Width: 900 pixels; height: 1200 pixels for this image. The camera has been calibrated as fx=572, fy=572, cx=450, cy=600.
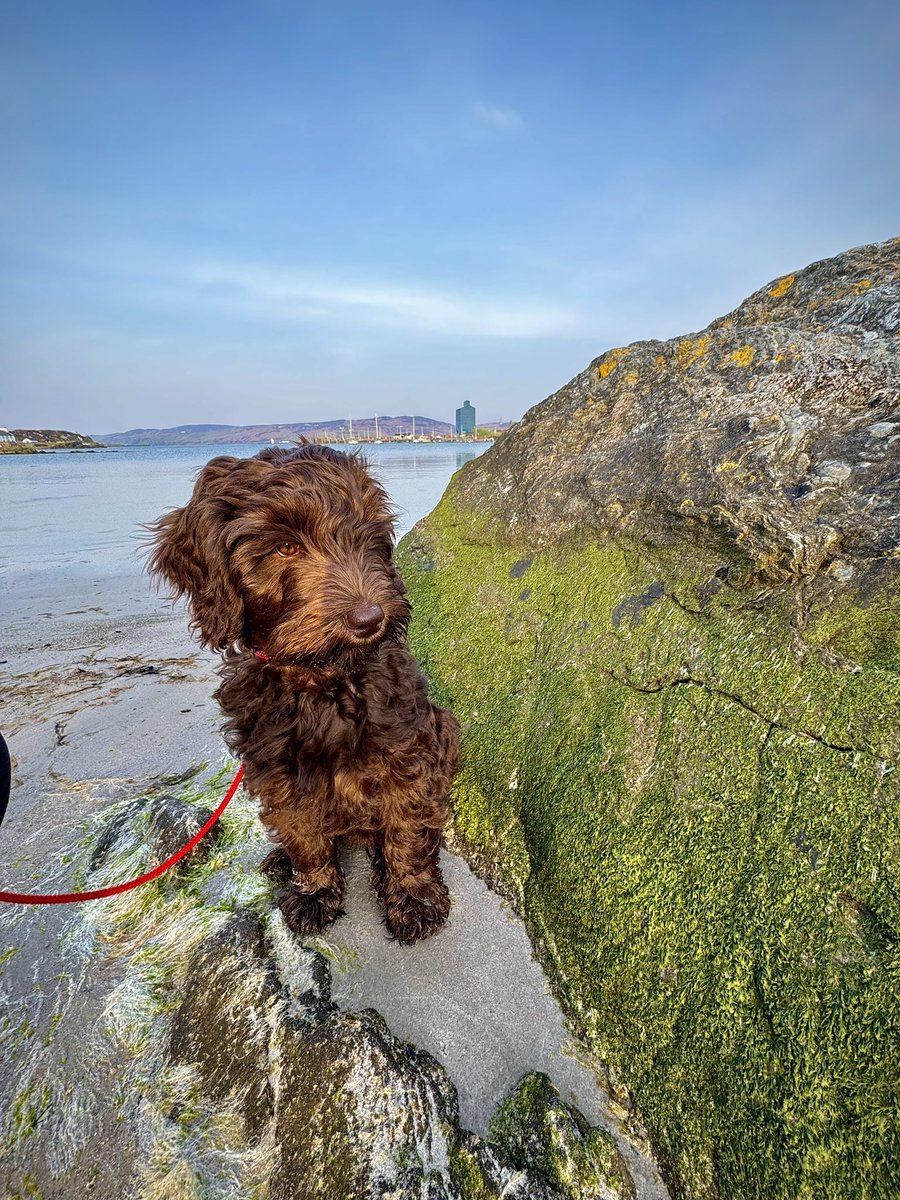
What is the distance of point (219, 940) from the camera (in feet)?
Result: 8.74

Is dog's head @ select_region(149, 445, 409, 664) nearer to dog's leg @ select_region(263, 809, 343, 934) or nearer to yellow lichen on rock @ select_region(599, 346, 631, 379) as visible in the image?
dog's leg @ select_region(263, 809, 343, 934)

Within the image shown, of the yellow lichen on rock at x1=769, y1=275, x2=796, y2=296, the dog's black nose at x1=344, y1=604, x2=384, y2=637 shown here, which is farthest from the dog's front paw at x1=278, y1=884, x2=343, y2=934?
the yellow lichen on rock at x1=769, y1=275, x2=796, y2=296

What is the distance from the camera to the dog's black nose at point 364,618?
238 cm

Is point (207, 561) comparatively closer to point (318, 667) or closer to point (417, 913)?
point (318, 667)

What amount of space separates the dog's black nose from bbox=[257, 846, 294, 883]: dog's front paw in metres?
1.60

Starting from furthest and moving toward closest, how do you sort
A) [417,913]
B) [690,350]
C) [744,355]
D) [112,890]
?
1. [690,350]
2. [744,355]
3. [417,913]
4. [112,890]

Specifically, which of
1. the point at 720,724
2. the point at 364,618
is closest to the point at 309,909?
the point at 364,618

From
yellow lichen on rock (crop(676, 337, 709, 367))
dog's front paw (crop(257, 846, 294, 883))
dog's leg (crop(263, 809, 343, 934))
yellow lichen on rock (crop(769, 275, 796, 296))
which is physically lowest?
dog's front paw (crop(257, 846, 294, 883))

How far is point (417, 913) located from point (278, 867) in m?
0.91

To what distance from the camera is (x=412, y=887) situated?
2855 millimetres

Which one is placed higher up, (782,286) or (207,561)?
(782,286)

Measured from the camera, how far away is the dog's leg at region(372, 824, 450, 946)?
2754mm

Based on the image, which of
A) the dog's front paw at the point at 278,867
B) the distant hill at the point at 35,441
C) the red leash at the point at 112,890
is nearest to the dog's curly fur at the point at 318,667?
the dog's front paw at the point at 278,867

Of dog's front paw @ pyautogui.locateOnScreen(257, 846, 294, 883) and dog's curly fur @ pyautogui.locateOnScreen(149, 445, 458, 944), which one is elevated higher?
dog's curly fur @ pyautogui.locateOnScreen(149, 445, 458, 944)
